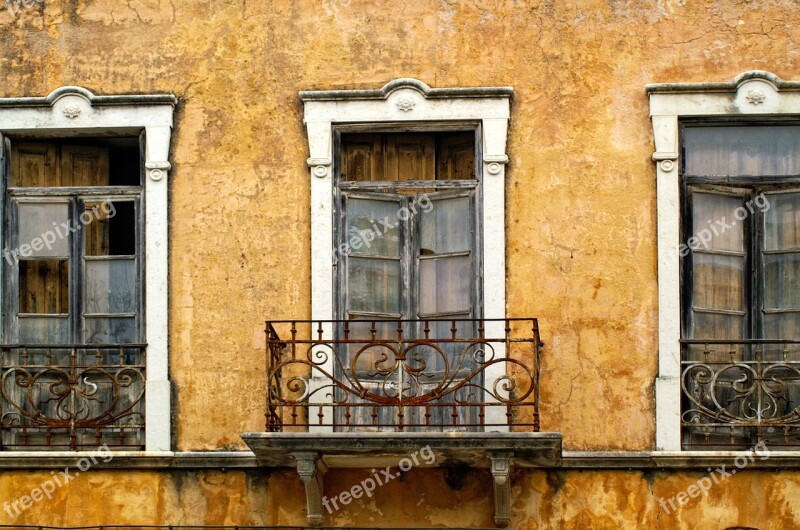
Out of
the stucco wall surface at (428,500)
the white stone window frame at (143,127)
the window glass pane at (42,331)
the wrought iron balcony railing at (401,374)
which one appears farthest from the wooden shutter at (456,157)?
the window glass pane at (42,331)

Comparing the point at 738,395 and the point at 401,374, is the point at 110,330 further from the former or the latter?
the point at 738,395

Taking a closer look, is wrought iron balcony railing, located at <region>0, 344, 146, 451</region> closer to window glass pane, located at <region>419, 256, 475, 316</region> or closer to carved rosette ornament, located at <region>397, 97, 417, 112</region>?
window glass pane, located at <region>419, 256, 475, 316</region>

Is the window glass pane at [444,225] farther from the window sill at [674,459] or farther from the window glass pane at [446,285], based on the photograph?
the window sill at [674,459]

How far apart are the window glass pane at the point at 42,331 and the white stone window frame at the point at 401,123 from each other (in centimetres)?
179

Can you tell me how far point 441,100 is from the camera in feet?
48.4

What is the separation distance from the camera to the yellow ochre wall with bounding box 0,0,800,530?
556 inches

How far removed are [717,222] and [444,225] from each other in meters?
1.91

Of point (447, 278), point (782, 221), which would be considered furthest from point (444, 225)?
point (782, 221)

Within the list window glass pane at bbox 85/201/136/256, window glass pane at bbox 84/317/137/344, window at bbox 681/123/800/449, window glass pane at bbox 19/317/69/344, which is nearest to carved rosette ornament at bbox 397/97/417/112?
window at bbox 681/123/800/449

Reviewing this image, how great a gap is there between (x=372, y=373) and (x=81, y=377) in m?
2.01

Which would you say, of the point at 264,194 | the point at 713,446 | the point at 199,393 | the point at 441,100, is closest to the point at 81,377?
the point at 199,393

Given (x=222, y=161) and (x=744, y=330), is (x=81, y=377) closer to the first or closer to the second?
(x=222, y=161)

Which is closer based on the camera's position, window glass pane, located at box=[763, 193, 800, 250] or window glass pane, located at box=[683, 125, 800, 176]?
window glass pane, located at box=[763, 193, 800, 250]

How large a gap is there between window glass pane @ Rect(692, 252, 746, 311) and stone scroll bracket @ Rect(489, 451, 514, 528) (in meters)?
1.95
